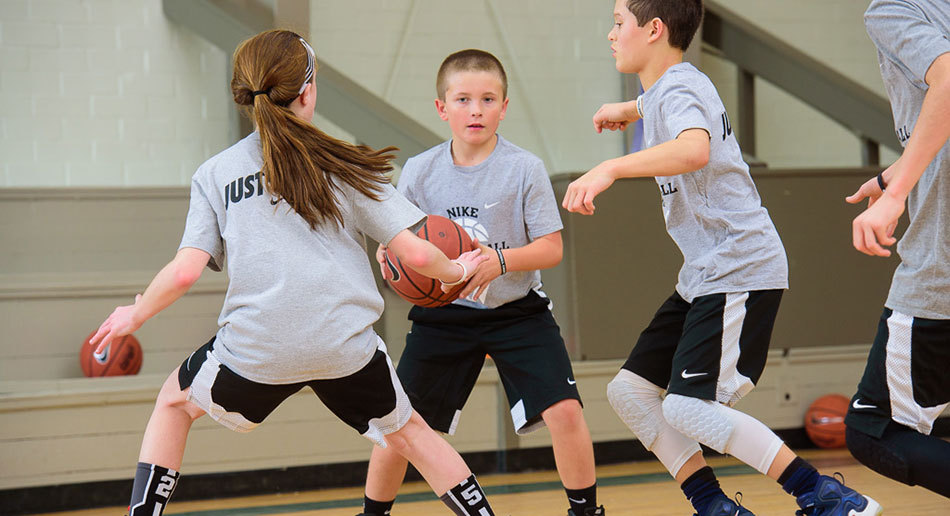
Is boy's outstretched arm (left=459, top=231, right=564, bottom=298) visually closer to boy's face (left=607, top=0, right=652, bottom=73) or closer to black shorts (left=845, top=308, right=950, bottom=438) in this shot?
boy's face (left=607, top=0, right=652, bottom=73)

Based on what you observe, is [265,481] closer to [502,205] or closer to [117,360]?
[117,360]

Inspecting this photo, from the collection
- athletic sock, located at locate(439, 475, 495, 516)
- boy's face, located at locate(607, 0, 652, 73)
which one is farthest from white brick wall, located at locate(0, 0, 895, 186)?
athletic sock, located at locate(439, 475, 495, 516)

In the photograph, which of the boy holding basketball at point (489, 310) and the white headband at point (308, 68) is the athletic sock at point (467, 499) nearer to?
the boy holding basketball at point (489, 310)

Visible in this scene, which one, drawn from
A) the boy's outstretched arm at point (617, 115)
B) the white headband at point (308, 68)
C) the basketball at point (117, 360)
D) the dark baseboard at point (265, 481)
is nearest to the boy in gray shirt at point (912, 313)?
the boy's outstretched arm at point (617, 115)

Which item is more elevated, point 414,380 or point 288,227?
point 288,227

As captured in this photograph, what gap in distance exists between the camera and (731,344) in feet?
8.33

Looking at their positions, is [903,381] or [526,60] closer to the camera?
[903,381]

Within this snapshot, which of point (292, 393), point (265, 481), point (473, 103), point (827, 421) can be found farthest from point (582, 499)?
point (827, 421)

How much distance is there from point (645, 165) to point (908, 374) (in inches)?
29.6

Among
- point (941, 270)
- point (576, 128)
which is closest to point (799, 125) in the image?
point (576, 128)

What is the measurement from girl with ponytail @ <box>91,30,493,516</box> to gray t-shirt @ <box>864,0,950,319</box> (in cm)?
108

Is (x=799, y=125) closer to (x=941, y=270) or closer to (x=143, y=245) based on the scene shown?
(x=143, y=245)

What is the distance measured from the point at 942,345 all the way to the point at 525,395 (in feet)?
4.04

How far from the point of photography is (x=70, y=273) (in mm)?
5188
